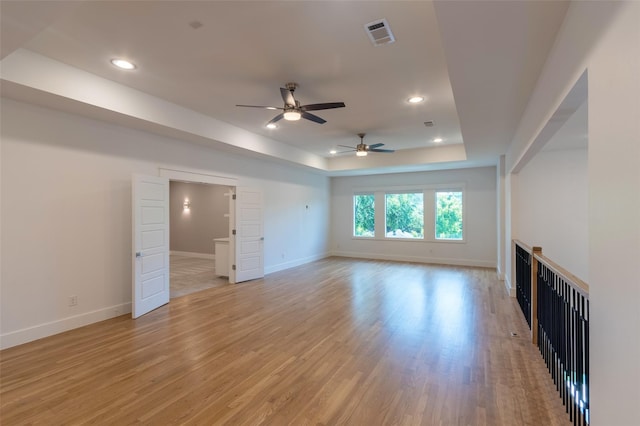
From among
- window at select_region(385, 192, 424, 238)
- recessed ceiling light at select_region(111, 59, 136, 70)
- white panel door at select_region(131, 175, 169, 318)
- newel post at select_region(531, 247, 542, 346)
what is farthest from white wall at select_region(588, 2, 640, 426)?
window at select_region(385, 192, 424, 238)

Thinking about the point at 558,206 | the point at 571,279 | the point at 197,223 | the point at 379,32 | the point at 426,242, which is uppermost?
the point at 379,32

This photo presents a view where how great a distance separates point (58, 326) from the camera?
12.2 ft

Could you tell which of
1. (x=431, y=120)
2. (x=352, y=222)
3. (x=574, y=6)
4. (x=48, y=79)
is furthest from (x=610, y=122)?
(x=352, y=222)

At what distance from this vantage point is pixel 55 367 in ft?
9.43

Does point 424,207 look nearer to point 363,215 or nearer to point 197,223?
point 363,215

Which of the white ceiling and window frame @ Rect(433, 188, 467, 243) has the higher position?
the white ceiling

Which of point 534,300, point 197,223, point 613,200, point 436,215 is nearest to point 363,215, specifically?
point 436,215

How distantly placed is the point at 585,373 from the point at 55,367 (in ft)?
14.2

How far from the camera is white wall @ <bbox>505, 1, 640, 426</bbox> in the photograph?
1.08m

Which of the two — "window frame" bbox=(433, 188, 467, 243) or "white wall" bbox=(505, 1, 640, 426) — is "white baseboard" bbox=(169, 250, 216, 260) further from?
"white wall" bbox=(505, 1, 640, 426)

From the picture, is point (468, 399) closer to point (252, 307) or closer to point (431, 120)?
point (252, 307)

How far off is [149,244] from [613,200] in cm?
505

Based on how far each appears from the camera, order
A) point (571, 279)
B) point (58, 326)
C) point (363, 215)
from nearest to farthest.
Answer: point (571, 279) < point (58, 326) < point (363, 215)

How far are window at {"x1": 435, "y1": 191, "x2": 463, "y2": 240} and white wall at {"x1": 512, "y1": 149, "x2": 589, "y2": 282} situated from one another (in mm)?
2357
